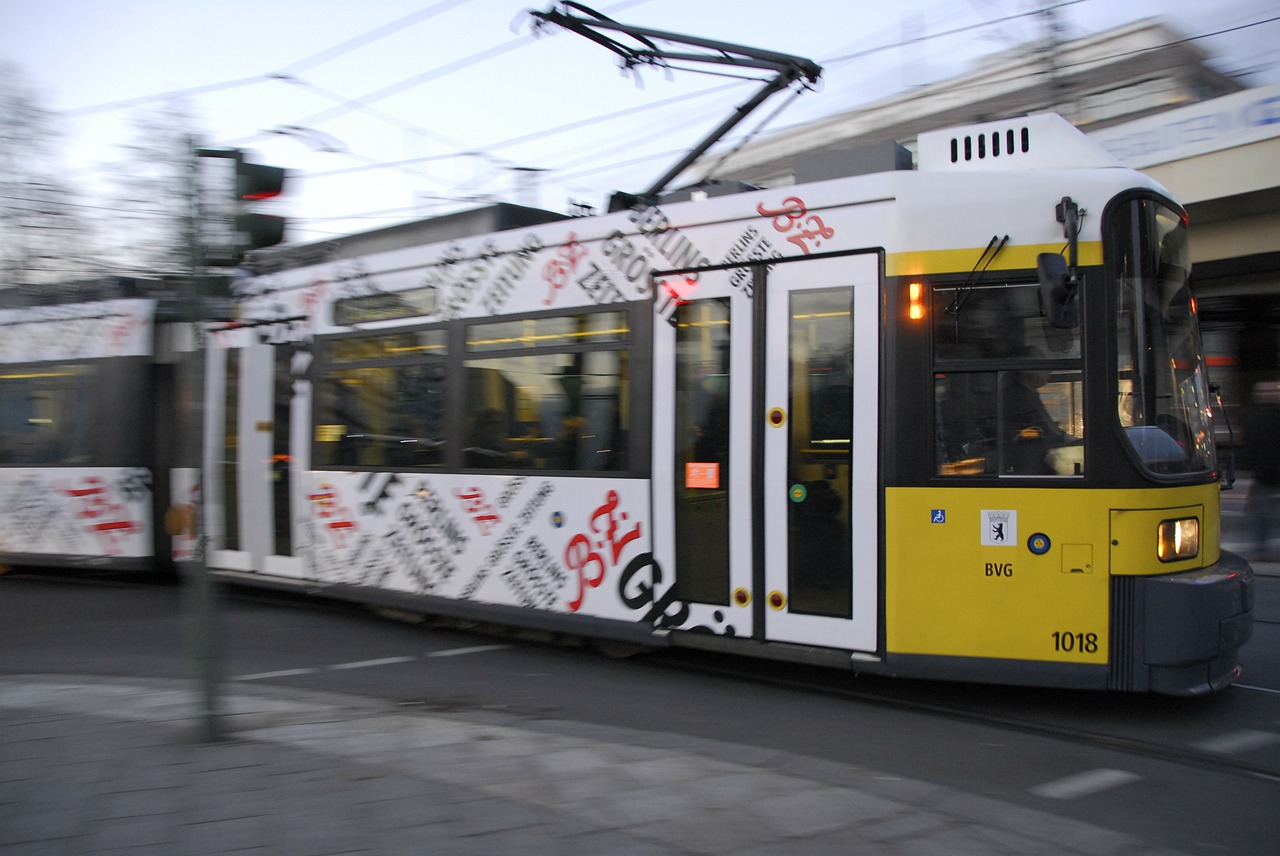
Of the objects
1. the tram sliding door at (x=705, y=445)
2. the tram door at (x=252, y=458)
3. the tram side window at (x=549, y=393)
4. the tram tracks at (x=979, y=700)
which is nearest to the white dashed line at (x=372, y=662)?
the tram side window at (x=549, y=393)

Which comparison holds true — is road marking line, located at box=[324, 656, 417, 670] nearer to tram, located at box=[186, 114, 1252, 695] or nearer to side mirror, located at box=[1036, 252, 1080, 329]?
tram, located at box=[186, 114, 1252, 695]

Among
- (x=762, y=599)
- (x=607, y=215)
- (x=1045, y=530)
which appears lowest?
(x=762, y=599)

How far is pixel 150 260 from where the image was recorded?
21953mm

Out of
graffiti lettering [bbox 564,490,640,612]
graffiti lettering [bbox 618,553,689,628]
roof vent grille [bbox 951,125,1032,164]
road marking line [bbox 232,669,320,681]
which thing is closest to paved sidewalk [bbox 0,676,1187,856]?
graffiti lettering [bbox 618,553,689,628]

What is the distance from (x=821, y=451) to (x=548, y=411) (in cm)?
212

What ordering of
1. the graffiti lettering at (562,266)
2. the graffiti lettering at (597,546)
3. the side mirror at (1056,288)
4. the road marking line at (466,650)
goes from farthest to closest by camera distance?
1. the road marking line at (466,650)
2. the graffiti lettering at (562,266)
3. the graffiti lettering at (597,546)
4. the side mirror at (1056,288)

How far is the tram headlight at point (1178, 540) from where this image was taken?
17.7 ft

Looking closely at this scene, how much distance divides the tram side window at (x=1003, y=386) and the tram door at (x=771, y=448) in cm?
41

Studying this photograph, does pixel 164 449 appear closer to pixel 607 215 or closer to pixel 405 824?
pixel 607 215

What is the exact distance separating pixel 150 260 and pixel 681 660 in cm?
1886

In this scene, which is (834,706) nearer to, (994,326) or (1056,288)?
(994,326)

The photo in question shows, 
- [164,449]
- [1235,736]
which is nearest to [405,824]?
[1235,736]

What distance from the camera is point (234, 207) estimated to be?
16.1 ft

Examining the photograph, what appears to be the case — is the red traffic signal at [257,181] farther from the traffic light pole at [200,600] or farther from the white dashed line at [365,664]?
the white dashed line at [365,664]
